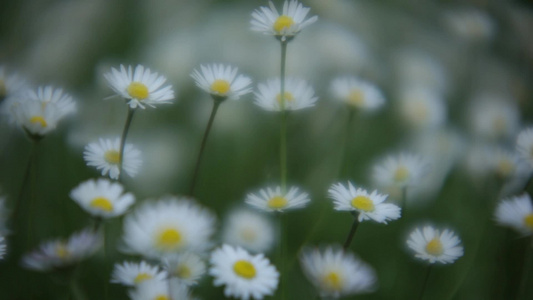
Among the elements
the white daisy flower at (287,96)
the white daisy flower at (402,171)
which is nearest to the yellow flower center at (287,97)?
the white daisy flower at (287,96)

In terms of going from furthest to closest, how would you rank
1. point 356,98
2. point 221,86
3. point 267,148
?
point 267,148, point 356,98, point 221,86

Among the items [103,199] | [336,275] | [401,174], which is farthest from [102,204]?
[401,174]

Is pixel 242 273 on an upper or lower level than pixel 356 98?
lower

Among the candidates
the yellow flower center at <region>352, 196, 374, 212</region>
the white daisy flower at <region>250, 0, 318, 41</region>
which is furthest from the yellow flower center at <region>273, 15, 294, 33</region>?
the yellow flower center at <region>352, 196, 374, 212</region>

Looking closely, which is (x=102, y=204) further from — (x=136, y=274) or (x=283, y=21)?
(x=283, y=21)

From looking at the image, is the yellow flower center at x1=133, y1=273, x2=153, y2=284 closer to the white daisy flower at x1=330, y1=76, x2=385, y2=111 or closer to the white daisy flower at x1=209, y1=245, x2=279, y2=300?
the white daisy flower at x1=209, y1=245, x2=279, y2=300

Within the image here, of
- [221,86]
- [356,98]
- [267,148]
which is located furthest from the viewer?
[267,148]
